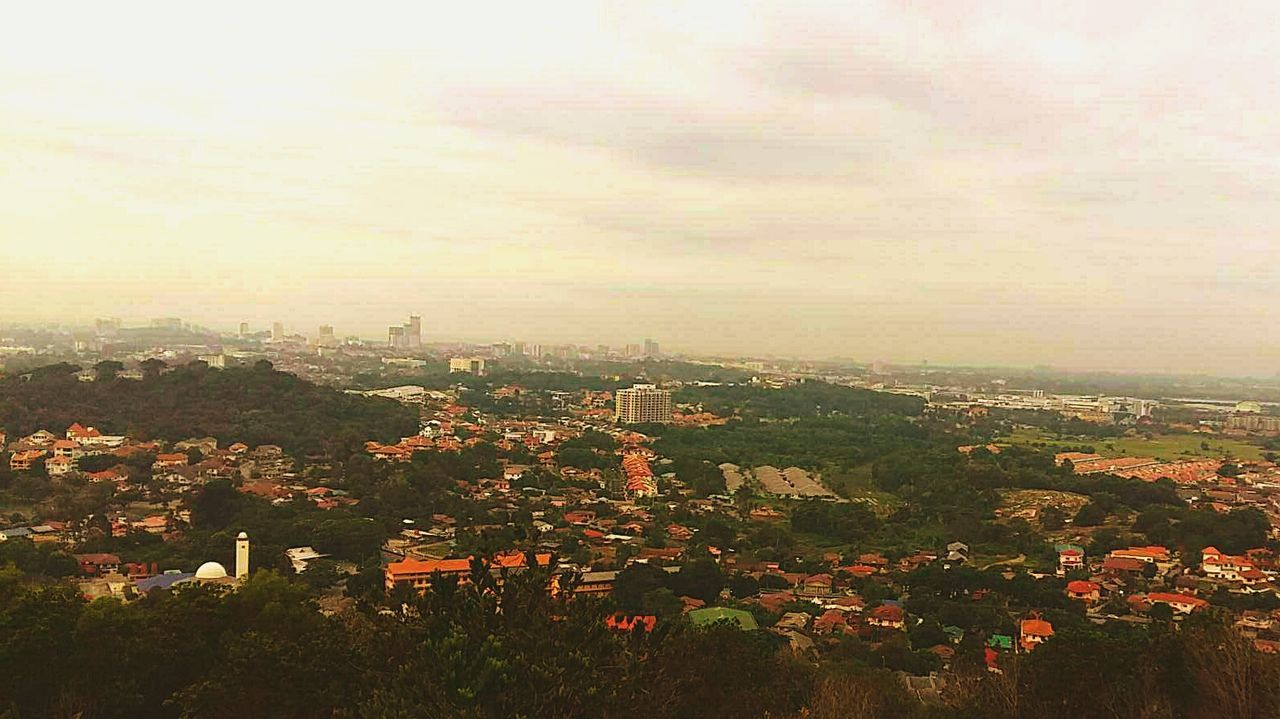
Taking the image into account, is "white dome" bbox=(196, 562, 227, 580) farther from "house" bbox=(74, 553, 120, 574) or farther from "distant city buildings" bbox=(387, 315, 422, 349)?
"distant city buildings" bbox=(387, 315, 422, 349)

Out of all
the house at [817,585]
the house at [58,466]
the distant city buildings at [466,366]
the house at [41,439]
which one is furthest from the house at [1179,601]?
the distant city buildings at [466,366]

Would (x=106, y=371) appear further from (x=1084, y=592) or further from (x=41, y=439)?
(x=1084, y=592)

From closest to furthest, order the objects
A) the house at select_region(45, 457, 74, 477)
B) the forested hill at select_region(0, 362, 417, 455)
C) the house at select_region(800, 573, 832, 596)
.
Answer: the house at select_region(800, 573, 832, 596) → the house at select_region(45, 457, 74, 477) → the forested hill at select_region(0, 362, 417, 455)

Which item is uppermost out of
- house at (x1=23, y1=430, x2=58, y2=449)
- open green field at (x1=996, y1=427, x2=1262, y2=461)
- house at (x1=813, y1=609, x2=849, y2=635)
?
house at (x1=23, y1=430, x2=58, y2=449)

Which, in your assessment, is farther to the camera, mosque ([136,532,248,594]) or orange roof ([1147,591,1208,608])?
orange roof ([1147,591,1208,608])

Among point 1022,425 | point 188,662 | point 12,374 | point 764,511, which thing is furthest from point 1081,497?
point 12,374

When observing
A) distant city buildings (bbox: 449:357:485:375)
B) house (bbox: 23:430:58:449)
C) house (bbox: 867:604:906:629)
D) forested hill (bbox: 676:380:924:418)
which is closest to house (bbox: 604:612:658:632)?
house (bbox: 867:604:906:629)
